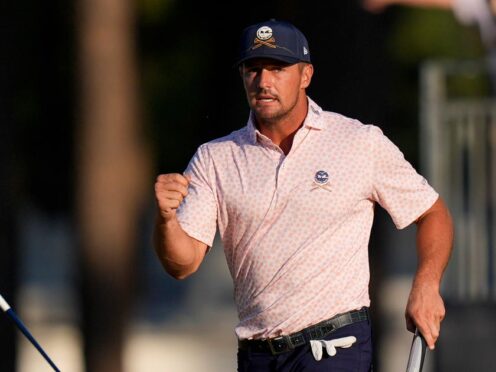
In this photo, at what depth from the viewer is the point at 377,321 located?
11.8 meters

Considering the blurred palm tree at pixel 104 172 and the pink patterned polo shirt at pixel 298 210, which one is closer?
the pink patterned polo shirt at pixel 298 210

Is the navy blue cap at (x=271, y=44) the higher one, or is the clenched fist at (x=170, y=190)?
the navy blue cap at (x=271, y=44)

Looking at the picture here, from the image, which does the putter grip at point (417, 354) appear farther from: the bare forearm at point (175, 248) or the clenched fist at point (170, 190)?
the clenched fist at point (170, 190)

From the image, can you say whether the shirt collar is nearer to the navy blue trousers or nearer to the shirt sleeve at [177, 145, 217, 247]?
the shirt sleeve at [177, 145, 217, 247]

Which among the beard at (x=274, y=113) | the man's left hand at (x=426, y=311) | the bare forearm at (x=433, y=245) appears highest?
the beard at (x=274, y=113)

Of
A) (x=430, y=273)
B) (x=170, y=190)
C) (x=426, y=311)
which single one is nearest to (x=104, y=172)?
(x=430, y=273)

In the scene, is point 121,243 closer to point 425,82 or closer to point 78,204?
point 78,204

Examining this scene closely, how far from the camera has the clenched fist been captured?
5332 millimetres

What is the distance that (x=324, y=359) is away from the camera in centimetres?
580

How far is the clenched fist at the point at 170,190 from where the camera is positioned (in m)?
5.33

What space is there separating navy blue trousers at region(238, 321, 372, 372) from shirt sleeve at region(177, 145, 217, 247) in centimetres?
40

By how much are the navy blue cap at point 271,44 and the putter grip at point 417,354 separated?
0.93m

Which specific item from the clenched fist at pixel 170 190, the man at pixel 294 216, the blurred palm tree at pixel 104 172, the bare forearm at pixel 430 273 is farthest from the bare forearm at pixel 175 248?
the blurred palm tree at pixel 104 172

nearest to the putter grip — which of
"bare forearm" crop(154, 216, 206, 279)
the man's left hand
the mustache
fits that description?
the man's left hand
